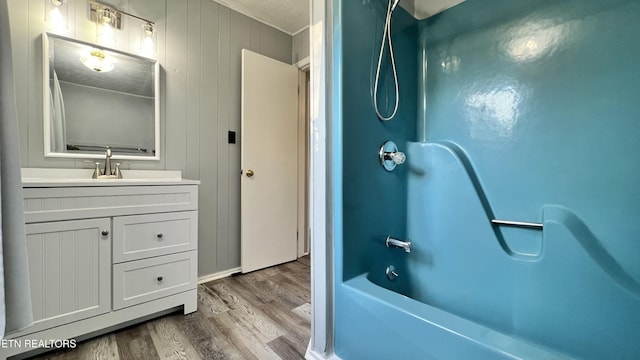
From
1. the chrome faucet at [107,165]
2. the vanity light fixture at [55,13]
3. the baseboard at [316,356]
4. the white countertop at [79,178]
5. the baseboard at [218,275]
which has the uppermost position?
the vanity light fixture at [55,13]

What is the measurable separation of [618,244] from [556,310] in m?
0.35

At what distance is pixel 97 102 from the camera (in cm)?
165

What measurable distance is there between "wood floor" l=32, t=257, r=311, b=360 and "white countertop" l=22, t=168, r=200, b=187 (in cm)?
83

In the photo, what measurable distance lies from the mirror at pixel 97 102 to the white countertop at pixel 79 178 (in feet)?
0.34

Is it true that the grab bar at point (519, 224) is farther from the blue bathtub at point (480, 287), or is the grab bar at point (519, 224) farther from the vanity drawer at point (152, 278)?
the vanity drawer at point (152, 278)

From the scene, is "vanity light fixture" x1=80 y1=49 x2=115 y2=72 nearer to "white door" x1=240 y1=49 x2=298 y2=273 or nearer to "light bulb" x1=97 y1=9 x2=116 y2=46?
"light bulb" x1=97 y1=9 x2=116 y2=46

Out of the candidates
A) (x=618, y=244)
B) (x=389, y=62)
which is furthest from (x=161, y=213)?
(x=618, y=244)

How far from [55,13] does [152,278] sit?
1696mm

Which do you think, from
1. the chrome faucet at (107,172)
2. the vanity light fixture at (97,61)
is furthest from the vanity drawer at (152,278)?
the vanity light fixture at (97,61)

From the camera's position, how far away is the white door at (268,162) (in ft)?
7.34

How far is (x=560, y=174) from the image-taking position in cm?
108

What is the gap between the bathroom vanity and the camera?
45.2 inches

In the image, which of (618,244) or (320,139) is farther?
(320,139)

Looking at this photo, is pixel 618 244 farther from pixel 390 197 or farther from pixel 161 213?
pixel 161 213
